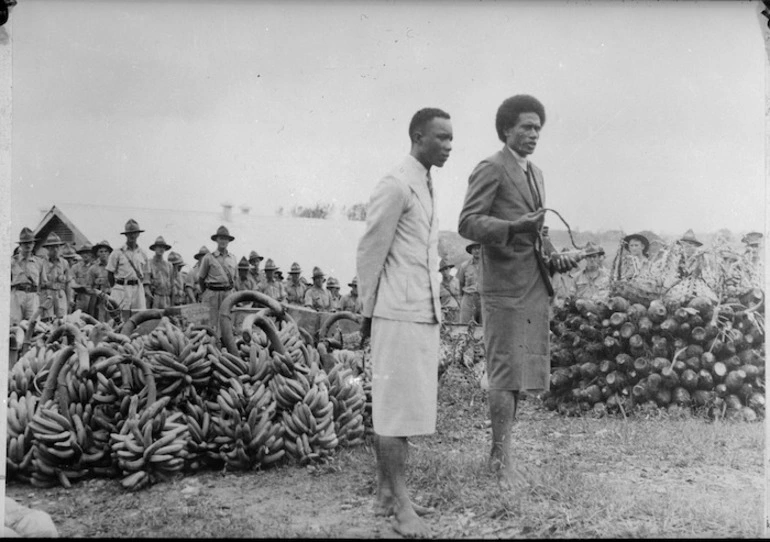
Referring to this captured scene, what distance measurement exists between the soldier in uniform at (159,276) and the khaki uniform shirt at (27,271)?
63 cm

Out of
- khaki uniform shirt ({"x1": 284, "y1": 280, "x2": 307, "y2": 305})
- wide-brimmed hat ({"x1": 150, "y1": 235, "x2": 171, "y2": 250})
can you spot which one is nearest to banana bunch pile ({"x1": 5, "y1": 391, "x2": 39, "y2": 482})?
wide-brimmed hat ({"x1": 150, "y1": 235, "x2": 171, "y2": 250})

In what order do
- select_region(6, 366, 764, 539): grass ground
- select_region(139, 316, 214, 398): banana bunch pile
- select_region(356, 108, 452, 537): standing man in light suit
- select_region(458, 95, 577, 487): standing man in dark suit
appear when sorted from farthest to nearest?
1. select_region(139, 316, 214, 398): banana bunch pile
2. select_region(458, 95, 577, 487): standing man in dark suit
3. select_region(6, 366, 764, 539): grass ground
4. select_region(356, 108, 452, 537): standing man in light suit

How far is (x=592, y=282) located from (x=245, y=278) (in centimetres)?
232

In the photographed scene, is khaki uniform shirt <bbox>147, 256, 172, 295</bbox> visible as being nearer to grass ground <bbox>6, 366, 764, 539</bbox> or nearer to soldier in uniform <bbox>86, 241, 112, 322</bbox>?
soldier in uniform <bbox>86, 241, 112, 322</bbox>

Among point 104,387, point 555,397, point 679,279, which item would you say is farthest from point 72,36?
point 679,279

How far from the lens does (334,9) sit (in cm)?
446

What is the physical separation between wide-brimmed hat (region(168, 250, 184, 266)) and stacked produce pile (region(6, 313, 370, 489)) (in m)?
0.39

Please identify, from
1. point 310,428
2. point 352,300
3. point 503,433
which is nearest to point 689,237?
point 503,433

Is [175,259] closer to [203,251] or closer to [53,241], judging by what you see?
[203,251]

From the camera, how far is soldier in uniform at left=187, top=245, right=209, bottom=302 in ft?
14.6

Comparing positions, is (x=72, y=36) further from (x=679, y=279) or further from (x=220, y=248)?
(x=679, y=279)

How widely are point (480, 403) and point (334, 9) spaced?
8.58 ft

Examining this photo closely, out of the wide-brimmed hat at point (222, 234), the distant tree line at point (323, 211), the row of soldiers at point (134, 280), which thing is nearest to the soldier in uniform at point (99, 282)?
the row of soldiers at point (134, 280)

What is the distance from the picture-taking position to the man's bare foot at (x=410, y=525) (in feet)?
12.6
